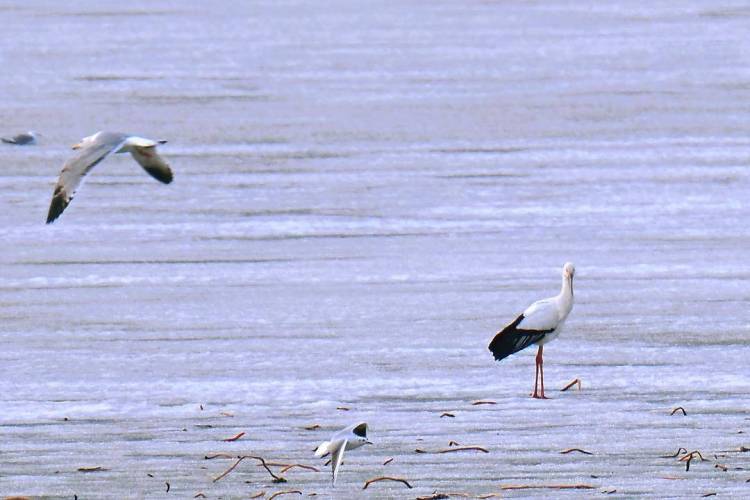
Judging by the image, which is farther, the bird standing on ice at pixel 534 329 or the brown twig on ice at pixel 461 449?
the bird standing on ice at pixel 534 329

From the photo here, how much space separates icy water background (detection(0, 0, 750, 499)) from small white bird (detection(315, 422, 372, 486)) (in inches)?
5.8

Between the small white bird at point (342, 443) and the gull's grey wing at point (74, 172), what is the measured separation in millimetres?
2250

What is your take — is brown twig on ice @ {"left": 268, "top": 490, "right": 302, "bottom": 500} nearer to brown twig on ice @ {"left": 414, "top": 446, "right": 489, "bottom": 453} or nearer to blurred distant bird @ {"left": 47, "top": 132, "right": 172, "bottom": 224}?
brown twig on ice @ {"left": 414, "top": 446, "right": 489, "bottom": 453}

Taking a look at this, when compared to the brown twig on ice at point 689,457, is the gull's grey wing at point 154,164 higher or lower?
higher

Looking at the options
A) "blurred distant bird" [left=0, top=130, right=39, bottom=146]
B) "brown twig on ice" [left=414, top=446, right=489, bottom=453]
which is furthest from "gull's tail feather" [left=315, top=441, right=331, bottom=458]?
"blurred distant bird" [left=0, top=130, right=39, bottom=146]

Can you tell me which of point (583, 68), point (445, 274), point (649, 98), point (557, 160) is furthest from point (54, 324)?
point (583, 68)

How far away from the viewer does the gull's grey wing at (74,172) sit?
346 inches

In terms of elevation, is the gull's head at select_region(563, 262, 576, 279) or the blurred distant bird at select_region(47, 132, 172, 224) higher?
the blurred distant bird at select_region(47, 132, 172, 224)

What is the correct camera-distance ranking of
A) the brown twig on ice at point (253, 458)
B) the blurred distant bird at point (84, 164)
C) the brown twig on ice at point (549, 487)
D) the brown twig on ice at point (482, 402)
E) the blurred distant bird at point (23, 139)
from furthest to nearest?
the blurred distant bird at point (23, 139)
the blurred distant bird at point (84, 164)
the brown twig on ice at point (482, 402)
the brown twig on ice at point (253, 458)
the brown twig on ice at point (549, 487)

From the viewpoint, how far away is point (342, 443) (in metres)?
6.87

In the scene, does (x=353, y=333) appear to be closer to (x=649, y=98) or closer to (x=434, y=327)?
(x=434, y=327)

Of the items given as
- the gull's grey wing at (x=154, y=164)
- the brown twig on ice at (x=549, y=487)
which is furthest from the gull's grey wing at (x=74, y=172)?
the brown twig on ice at (x=549, y=487)

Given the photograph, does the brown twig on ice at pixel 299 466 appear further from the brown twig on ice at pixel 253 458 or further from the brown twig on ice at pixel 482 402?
the brown twig on ice at pixel 482 402

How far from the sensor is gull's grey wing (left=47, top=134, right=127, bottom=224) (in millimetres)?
8789
